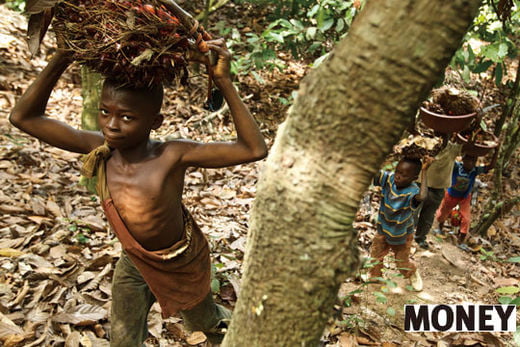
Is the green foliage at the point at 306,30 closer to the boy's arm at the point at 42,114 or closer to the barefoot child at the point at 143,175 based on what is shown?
the barefoot child at the point at 143,175

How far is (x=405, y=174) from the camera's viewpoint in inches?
132

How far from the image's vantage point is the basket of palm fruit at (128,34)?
1.51m

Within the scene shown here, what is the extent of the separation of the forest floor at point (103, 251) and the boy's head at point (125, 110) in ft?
3.70

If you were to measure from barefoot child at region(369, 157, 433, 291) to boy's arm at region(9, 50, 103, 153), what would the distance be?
2.45 m

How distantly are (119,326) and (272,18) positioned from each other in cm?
626

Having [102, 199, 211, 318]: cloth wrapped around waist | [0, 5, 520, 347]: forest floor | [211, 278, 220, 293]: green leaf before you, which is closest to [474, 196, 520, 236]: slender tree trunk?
[0, 5, 520, 347]: forest floor

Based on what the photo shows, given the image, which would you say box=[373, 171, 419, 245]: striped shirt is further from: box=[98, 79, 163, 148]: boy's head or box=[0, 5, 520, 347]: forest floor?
box=[98, 79, 163, 148]: boy's head

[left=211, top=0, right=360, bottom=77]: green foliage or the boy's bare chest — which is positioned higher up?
[left=211, top=0, right=360, bottom=77]: green foliage

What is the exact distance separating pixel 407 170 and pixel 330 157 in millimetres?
2658

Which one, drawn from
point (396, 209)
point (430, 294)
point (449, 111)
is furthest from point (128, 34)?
point (430, 294)

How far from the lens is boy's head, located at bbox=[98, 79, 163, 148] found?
68.7 inches

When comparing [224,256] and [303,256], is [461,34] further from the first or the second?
[224,256]

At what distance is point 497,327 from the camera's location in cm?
261

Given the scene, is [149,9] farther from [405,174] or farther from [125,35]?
[405,174]
